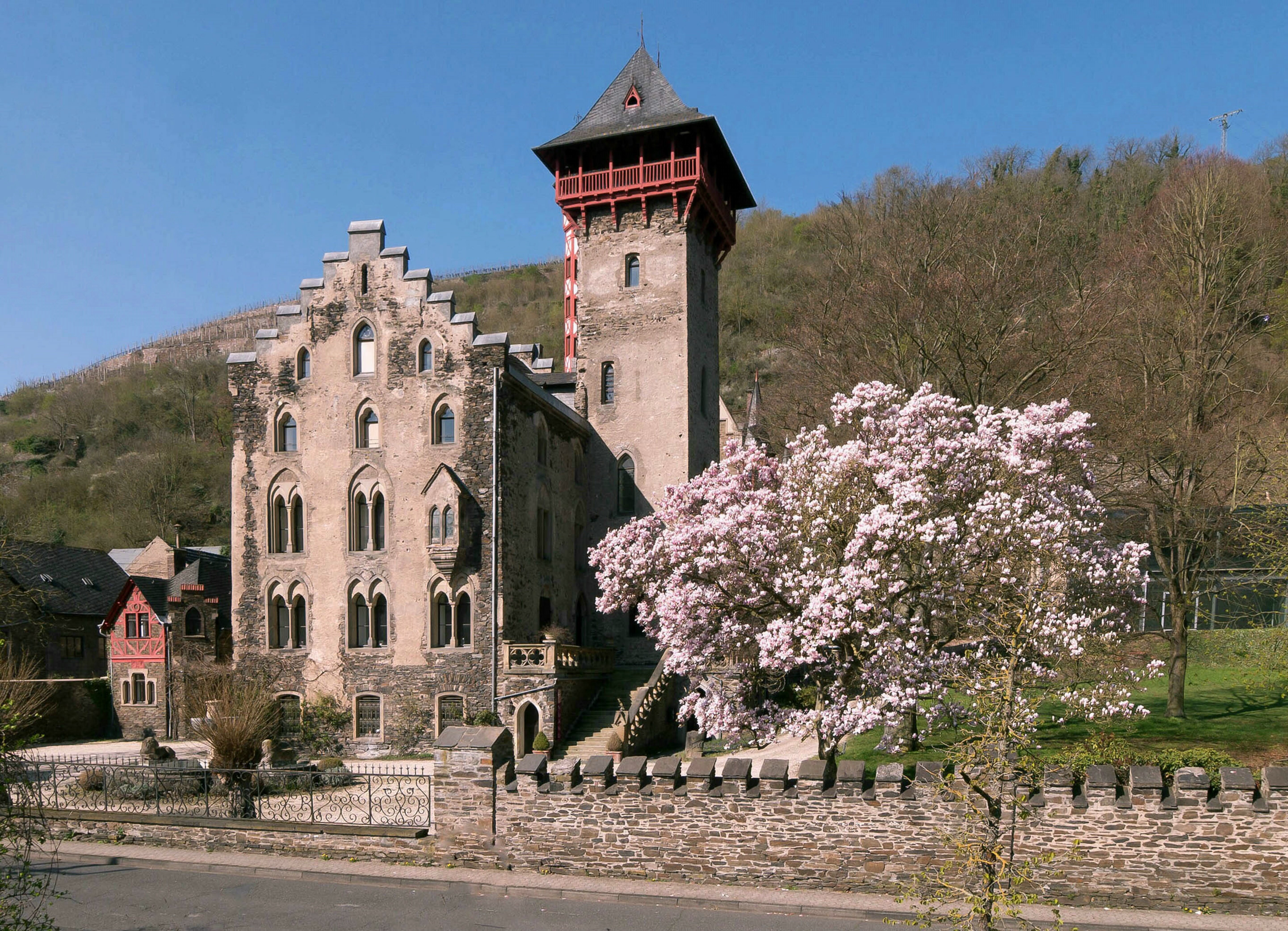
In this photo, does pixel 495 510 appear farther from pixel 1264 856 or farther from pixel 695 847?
pixel 1264 856

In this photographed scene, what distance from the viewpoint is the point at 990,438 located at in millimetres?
19094

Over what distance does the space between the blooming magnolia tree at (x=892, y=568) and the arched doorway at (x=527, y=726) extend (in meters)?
7.62

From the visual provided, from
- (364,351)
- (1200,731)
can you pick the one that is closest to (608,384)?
(364,351)

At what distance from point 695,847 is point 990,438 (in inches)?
410

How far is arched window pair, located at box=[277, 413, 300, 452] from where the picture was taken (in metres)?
30.5

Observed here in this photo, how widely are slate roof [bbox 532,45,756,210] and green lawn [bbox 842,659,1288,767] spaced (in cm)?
2213

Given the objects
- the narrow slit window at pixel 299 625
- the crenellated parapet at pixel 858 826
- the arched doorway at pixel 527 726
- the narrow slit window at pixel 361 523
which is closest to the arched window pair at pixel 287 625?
the narrow slit window at pixel 299 625

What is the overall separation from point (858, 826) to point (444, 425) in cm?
1990

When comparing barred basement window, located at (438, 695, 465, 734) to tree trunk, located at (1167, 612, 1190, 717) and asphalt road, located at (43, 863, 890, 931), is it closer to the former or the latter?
asphalt road, located at (43, 863, 890, 931)

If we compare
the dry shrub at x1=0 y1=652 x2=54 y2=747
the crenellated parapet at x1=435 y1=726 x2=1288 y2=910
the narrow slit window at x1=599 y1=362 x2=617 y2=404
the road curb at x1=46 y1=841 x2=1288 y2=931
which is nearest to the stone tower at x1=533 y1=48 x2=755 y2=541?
the narrow slit window at x1=599 y1=362 x2=617 y2=404

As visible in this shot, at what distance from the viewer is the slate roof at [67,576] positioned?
38.6m

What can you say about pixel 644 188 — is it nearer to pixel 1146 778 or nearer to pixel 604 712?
pixel 604 712

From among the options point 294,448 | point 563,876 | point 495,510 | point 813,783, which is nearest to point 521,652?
point 495,510

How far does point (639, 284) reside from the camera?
34750mm
